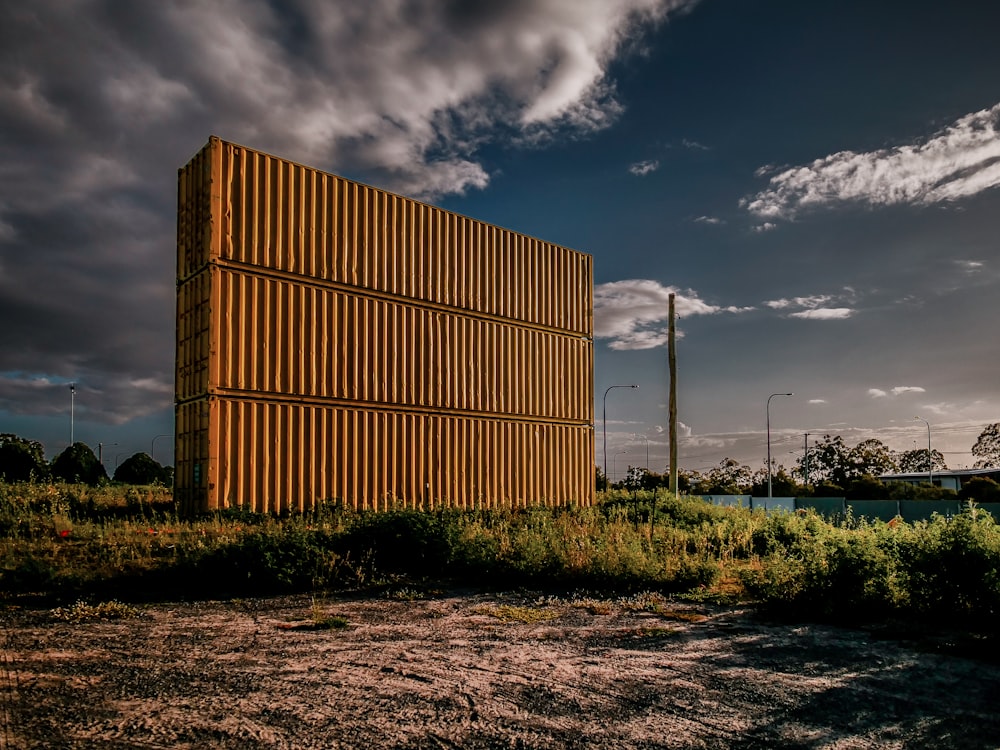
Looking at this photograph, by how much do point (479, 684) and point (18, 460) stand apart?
65.6 feet

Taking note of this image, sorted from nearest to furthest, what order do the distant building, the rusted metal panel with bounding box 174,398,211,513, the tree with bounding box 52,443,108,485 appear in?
the rusted metal panel with bounding box 174,398,211,513, the tree with bounding box 52,443,108,485, the distant building

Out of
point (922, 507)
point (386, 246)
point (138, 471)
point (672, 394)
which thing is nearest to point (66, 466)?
point (138, 471)

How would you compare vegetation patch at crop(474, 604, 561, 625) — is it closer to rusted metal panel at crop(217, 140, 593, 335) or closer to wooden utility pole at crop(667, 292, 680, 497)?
rusted metal panel at crop(217, 140, 593, 335)

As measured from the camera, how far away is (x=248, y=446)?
15.4m

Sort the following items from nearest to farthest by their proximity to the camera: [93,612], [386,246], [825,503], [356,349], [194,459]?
[93,612] < [194,459] < [356,349] < [386,246] < [825,503]

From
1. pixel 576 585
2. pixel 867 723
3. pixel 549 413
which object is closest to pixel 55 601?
pixel 576 585

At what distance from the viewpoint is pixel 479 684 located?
5434mm

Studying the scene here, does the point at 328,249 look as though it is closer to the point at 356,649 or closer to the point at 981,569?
the point at 356,649

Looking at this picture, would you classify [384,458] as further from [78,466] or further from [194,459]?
[78,466]

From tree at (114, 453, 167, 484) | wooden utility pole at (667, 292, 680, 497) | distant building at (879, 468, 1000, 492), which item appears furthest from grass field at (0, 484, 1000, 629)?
distant building at (879, 468, 1000, 492)

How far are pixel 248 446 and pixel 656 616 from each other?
10.0m

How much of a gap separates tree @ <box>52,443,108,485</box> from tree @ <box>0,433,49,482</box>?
55.9 inches

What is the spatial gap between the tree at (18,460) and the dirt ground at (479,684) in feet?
47.1

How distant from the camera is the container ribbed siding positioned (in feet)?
50.5
